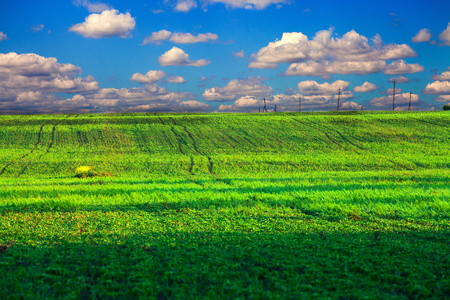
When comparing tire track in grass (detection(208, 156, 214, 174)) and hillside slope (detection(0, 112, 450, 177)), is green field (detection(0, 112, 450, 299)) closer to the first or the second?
hillside slope (detection(0, 112, 450, 177))

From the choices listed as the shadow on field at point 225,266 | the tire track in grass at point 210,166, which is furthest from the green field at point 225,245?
the tire track in grass at point 210,166

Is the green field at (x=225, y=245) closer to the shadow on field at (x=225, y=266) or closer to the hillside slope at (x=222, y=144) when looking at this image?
the shadow on field at (x=225, y=266)

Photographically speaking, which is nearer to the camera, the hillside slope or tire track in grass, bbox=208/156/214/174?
tire track in grass, bbox=208/156/214/174

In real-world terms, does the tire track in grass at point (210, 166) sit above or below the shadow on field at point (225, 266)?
below

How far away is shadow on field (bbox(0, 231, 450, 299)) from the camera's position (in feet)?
18.2

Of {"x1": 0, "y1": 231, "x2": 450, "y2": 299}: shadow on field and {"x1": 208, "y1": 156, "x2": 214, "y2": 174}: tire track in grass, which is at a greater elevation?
{"x1": 0, "y1": 231, "x2": 450, "y2": 299}: shadow on field

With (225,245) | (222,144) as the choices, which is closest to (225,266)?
(225,245)

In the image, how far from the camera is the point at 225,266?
6422 mm

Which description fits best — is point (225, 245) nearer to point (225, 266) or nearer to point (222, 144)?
point (225, 266)

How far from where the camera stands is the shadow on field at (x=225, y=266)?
556 centimetres

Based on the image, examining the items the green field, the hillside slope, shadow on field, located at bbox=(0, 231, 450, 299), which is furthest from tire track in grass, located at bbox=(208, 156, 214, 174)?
shadow on field, located at bbox=(0, 231, 450, 299)

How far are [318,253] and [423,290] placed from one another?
82.1 inches

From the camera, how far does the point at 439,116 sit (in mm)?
61906

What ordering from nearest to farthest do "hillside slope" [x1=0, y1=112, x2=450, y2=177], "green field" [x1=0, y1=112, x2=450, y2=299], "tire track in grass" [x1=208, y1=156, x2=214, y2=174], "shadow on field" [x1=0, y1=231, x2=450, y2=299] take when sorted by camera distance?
"shadow on field" [x1=0, y1=231, x2=450, y2=299]
"green field" [x1=0, y1=112, x2=450, y2=299]
"tire track in grass" [x1=208, y1=156, x2=214, y2=174]
"hillside slope" [x1=0, y1=112, x2=450, y2=177]
